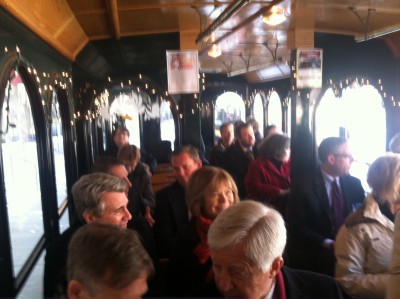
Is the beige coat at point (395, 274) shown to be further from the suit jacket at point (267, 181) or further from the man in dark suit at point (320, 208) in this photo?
the suit jacket at point (267, 181)

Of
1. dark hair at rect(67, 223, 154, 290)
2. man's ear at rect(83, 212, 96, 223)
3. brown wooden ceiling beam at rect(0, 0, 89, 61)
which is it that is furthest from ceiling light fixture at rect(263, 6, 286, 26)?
dark hair at rect(67, 223, 154, 290)

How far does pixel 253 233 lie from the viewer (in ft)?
5.20

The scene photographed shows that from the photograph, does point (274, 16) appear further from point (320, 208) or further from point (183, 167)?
point (320, 208)

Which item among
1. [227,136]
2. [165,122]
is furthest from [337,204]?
[165,122]

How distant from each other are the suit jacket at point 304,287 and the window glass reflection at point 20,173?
2.22 m

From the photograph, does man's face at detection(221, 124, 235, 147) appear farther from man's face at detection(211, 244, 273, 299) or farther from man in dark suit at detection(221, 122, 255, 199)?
man's face at detection(211, 244, 273, 299)

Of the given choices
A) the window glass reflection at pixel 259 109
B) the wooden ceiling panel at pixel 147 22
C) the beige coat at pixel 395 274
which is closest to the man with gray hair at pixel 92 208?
the beige coat at pixel 395 274

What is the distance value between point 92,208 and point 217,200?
720 millimetres

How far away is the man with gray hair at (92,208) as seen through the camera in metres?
2.16

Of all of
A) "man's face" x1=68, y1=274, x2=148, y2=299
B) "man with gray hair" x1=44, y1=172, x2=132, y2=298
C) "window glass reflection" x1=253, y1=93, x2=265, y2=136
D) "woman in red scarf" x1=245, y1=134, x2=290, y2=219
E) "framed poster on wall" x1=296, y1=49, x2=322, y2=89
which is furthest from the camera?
"window glass reflection" x1=253, y1=93, x2=265, y2=136

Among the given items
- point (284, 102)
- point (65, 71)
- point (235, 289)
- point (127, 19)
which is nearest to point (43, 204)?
point (65, 71)

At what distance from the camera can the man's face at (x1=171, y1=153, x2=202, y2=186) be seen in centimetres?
336

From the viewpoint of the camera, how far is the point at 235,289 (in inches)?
62.3

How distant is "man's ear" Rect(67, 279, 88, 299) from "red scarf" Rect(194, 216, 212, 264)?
0.87m
